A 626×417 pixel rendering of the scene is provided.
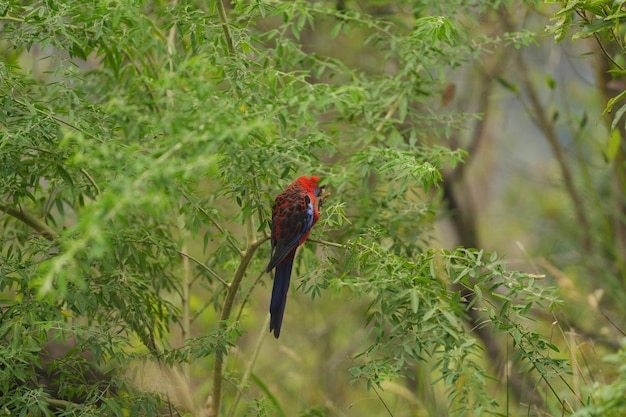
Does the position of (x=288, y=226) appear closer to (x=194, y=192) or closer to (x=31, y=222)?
(x=194, y=192)

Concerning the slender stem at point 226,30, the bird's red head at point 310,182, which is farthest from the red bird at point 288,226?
the slender stem at point 226,30

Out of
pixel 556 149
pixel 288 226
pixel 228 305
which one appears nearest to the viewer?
pixel 288 226

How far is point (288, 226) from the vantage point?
224cm

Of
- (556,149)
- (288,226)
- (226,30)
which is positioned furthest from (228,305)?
(556,149)

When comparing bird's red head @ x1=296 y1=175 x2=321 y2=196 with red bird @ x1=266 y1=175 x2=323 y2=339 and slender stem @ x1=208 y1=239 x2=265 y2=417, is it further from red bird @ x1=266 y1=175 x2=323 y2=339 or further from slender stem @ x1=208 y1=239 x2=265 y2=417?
slender stem @ x1=208 y1=239 x2=265 y2=417

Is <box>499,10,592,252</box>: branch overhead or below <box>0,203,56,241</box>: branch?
below

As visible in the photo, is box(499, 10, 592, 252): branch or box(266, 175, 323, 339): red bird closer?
box(266, 175, 323, 339): red bird

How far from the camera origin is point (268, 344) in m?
6.26

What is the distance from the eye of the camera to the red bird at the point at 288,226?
7.38 feet

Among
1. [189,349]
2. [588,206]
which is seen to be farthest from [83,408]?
[588,206]

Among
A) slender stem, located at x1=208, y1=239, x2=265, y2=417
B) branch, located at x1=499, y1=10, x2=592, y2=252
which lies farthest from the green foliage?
branch, located at x1=499, y1=10, x2=592, y2=252

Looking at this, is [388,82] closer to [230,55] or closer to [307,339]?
[230,55]

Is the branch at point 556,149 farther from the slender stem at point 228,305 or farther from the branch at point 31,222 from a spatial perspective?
the branch at point 31,222

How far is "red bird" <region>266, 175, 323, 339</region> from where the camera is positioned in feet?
7.38
